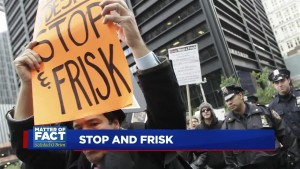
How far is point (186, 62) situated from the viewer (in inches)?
245

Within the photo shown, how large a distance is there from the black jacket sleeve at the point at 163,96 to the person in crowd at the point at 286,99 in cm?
366

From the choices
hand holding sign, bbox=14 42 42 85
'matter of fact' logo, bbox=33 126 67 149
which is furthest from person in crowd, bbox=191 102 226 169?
'matter of fact' logo, bbox=33 126 67 149

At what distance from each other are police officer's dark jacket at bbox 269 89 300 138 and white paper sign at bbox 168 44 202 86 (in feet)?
5.51

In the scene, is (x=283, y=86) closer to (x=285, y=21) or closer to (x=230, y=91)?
(x=230, y=91)

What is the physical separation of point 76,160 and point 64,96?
1.39 feet

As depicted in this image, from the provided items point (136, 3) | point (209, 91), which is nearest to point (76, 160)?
point (209, 91)

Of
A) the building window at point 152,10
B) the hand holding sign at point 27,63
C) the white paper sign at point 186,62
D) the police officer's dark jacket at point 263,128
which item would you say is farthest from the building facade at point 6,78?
the hand holding sign at point 27,63

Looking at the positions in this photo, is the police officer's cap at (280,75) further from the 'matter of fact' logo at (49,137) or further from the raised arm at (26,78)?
the 'matter of fact' logo at (49,137)

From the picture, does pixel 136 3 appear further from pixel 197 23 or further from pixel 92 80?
pixel 92 80

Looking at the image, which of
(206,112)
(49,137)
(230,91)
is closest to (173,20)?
(206,112)

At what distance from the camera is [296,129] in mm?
Answer: 4746

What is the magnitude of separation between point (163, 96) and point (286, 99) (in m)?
3.84

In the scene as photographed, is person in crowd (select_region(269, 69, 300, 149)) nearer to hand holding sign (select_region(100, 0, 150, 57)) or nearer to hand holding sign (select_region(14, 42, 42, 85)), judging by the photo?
hand holding sign (select_region(100, 0, 150, 57))

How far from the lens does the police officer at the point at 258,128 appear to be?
12.3ft
